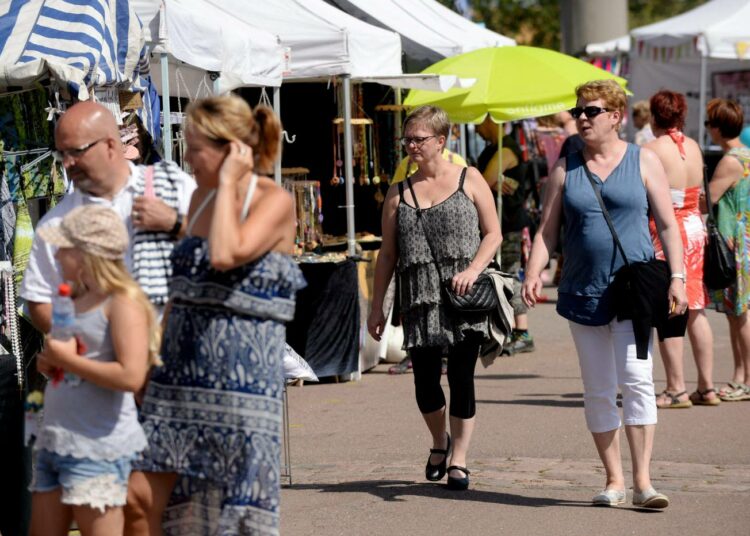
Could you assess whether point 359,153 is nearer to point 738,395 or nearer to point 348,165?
point 348,165

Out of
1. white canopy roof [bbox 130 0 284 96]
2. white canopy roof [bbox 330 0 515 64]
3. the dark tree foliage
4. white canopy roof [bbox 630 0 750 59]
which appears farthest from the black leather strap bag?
the dark tree foliage

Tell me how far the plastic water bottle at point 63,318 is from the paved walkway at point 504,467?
2216 millimetres

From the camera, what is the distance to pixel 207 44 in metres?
8.23

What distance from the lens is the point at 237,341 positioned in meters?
3.93

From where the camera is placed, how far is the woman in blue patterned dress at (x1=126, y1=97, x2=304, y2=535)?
12.9 feet

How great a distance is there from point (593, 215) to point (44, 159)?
261 centimetres

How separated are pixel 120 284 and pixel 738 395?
19.4 feet

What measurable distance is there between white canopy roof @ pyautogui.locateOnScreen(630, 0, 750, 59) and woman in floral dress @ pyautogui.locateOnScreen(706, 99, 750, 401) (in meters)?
10.2

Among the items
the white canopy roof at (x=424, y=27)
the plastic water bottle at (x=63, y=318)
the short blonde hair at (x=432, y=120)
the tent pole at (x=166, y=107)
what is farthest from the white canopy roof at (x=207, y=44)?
the white canopy roof at (x=424, y=27)

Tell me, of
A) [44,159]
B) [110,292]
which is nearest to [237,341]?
[110,292]

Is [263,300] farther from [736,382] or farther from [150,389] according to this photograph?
[736,382]

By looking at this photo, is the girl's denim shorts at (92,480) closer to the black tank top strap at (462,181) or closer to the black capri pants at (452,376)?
the black capri pants at (452,376)

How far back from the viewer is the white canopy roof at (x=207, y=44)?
7859mm

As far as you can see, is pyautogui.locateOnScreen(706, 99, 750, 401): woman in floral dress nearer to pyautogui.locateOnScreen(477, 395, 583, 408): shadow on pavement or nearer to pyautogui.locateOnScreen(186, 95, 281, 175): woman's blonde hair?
pyautogui.locateOnScreen(477, 395, 583, 408): shadow on pavement
